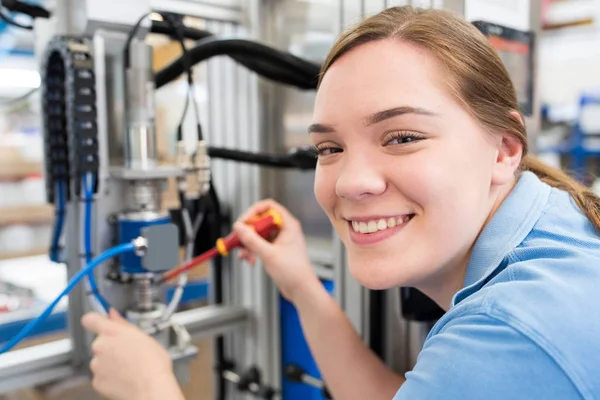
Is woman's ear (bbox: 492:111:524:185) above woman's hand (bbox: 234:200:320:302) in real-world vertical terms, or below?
above

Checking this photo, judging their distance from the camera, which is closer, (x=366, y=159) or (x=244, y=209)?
(x=366, y=159)

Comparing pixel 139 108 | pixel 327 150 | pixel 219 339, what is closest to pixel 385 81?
pixel 327 150

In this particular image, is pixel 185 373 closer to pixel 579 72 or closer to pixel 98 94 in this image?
pixel 98 94

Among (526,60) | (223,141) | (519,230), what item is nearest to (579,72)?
(526,60)

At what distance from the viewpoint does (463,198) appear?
0.70 m

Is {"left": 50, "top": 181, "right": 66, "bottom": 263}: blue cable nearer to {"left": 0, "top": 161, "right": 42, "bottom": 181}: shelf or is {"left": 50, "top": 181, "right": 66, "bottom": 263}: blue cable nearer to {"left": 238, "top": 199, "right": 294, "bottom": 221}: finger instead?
{"left": 238, "top": 199, "right": 294, "bottom": 221}: finger

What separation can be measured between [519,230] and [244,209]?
0.79 meters

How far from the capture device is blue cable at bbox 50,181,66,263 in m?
0.95

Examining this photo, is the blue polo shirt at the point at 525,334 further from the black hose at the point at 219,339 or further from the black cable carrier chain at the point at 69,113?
the black hose at the point at 219,339

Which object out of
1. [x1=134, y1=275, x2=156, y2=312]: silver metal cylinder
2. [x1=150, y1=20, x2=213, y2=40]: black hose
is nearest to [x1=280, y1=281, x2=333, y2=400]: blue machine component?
[x1=134, y1=275, x2=156, y2=312]: silver metal cylinder

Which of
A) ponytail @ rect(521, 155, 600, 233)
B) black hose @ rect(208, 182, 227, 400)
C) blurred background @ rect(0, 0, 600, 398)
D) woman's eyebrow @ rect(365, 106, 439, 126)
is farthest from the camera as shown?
black hose @ rect(208, 182, 227, 400)

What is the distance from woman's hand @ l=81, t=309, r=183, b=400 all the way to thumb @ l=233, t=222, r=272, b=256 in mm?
271

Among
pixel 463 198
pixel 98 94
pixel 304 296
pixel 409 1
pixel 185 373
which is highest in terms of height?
pixel 409 1

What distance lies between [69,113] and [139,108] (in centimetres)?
12
